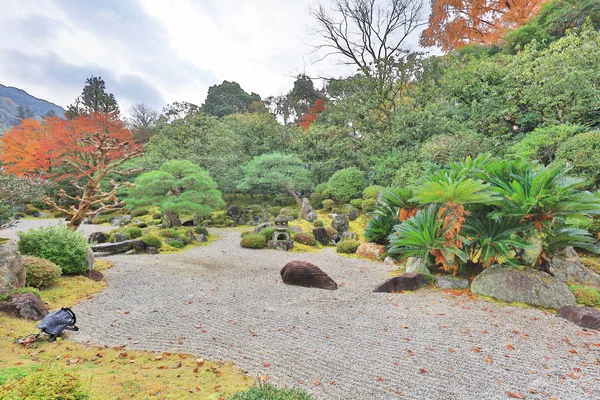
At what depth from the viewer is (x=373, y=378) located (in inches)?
119

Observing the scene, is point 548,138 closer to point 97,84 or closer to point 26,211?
point 26,211

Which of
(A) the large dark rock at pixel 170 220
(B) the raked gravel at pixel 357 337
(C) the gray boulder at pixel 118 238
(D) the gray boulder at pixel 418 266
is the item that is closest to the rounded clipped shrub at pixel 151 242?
(C) the gray boulder at pixel 118 238

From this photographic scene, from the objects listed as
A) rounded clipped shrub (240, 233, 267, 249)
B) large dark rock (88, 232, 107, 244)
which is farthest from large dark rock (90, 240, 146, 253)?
rounded clipped shrub (240, 233, 267, 249)

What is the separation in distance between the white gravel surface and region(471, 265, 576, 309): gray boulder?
0.37m

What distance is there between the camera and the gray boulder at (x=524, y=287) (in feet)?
16.0

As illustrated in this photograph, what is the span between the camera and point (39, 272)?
18.5 feet

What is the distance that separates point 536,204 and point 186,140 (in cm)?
2019

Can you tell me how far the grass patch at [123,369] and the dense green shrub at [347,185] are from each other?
1546 centimetres

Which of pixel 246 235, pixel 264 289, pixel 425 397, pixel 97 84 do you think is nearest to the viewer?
pixel 425 397

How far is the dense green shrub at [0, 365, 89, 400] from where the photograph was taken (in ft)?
5.81

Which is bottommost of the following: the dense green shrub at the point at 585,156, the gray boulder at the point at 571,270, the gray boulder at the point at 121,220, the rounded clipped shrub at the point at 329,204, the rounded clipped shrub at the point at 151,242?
the gray boulder at the point at 121,220

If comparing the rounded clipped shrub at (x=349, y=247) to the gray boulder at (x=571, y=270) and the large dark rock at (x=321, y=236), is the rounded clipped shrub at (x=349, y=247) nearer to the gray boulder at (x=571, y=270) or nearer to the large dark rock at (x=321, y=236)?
the large dark rock at (x=321, y=236)

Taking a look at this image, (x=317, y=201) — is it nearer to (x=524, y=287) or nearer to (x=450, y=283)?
(x=450, y=283)

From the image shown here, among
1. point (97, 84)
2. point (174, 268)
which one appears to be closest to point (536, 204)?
point (174, 268)
